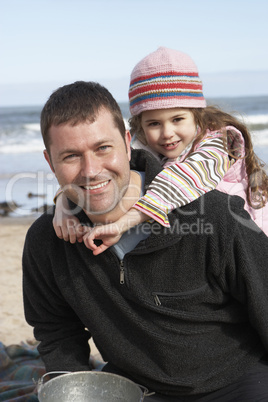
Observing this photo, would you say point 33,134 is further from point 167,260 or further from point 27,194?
point 167,260

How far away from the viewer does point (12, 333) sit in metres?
4.58

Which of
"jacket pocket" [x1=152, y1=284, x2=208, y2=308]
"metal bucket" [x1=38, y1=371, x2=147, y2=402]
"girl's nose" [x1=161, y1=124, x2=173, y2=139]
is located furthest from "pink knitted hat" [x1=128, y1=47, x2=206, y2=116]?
"metal bucket" [x1=38, y1=371, x2=147, y2=402]

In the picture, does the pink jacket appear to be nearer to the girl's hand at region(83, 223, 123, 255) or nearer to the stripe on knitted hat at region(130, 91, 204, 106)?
the stripe on knitted hat at region(130, 91, 204, 106)

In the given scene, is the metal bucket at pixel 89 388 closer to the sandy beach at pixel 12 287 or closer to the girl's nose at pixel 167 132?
the girl's nose at pixel 167 132

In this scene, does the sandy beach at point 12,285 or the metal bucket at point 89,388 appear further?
the sandy beach at point 12,285

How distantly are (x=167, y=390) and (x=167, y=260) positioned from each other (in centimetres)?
62

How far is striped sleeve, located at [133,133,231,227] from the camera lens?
229 cm

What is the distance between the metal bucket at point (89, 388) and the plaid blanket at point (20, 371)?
0.93 meters

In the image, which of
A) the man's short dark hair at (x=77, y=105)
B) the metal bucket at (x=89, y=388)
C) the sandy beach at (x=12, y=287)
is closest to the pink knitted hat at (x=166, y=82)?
the man's short dark hair at (x=77, y=105)

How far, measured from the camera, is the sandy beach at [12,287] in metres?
4.55

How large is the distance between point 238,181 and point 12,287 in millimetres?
3307

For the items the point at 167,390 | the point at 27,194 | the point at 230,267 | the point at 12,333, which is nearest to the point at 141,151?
the point at 230,267

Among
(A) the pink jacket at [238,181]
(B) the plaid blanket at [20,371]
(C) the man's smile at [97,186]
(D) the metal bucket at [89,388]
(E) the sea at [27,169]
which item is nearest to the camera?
(D) the metal bucket at [89,388]

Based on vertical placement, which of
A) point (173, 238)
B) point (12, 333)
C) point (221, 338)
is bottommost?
point (12, 333)
